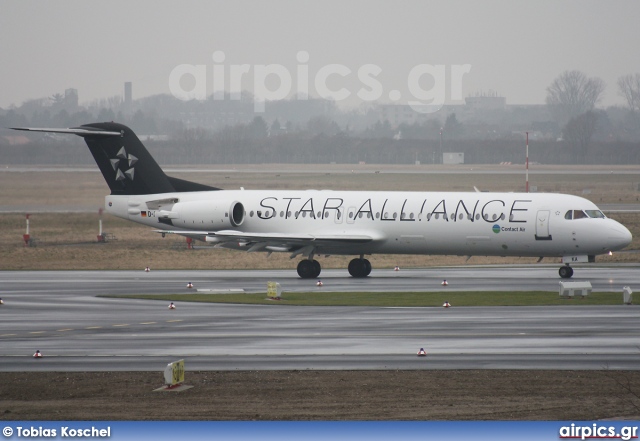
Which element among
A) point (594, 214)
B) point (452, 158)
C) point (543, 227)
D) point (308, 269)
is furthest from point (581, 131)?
point (308, 269)

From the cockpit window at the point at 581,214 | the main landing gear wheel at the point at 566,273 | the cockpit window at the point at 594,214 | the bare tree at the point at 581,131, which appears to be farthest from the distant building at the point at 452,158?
the cockpit window at the point at 581,214

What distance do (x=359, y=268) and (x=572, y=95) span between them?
141 metres

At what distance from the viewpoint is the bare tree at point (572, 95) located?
562 ft

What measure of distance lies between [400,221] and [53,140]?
289 ft

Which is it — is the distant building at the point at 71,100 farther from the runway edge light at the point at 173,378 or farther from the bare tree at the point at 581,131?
the runway edge light at the point at 173,378

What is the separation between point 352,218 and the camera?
4116 centimetres

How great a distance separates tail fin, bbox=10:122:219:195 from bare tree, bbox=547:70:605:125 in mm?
136738

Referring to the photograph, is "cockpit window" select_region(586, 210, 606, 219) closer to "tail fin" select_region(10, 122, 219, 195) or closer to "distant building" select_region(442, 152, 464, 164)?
"tail fin" select_region(10, 122, 219, 195)

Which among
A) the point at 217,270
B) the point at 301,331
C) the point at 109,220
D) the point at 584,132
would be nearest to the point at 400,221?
the point at 217,270

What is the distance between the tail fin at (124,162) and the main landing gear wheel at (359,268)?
815 cm

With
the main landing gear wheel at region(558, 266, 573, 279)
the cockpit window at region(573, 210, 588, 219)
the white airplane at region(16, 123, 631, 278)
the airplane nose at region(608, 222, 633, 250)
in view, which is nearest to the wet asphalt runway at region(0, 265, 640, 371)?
the airplane nose at region(608, 222, 633, 250)

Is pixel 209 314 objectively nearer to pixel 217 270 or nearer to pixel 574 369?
pixel 574 369

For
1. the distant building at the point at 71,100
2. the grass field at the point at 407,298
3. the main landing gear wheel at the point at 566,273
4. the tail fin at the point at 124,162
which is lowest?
the grass field at the point at 407,298

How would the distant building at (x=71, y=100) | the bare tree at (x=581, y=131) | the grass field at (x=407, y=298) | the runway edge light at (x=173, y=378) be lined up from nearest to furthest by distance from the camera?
the runway edge light at (x=173, y=378), the grass field at (x=407, y=298), the bare tree at (x=581, y=131), the distant building at (x=71, y=100)
